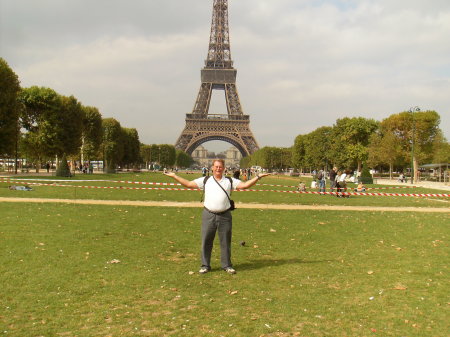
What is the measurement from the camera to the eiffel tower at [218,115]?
114 meters

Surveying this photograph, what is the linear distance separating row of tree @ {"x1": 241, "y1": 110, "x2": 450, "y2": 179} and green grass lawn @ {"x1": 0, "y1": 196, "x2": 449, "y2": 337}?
4558 centimetres

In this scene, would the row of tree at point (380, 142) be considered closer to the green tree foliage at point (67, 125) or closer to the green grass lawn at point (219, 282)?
the green tree foliage at point (67, 125)

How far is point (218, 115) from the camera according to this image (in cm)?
11775

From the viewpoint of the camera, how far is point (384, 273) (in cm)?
735

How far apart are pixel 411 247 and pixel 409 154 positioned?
52853mm

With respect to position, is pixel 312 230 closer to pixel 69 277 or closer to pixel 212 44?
pixel 69 277

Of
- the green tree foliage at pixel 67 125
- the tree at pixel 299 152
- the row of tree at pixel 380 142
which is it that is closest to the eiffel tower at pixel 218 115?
the tree at pixel 299 152

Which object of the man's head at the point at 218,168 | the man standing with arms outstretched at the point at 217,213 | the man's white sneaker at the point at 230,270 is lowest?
the man's white sneaker at the point at 230,270

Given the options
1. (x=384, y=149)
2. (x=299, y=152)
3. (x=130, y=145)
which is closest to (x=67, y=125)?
(x=130, y=145)

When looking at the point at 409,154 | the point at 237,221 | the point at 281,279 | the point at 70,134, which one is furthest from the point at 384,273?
the point at 409,154

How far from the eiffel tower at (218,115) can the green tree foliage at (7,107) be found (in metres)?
73.6

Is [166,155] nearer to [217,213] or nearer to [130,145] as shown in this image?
[130,145]

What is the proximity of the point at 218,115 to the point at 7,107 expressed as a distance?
8144 centimetres

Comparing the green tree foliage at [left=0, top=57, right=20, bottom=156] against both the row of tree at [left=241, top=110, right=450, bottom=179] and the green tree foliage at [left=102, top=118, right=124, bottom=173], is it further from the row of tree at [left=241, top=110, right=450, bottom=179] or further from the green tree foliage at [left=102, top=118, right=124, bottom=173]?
the row of tree at [left=241, top=110, right=450, bottom=179]
